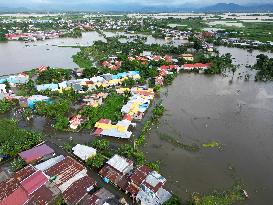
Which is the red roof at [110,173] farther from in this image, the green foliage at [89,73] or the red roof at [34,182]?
the green foliage at [89,73]

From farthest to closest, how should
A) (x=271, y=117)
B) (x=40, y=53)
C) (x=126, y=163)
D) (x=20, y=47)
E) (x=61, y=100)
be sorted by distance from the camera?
(x=20, y=47)
(x=40, y=53)
(x=61, y=100)
(x=271, y=117)
(x=126, y=163)

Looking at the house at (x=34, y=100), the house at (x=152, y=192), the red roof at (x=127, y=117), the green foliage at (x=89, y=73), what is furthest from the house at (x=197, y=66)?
the house at (x=152, y=192)

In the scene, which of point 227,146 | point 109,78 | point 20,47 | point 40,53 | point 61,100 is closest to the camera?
point 227,146

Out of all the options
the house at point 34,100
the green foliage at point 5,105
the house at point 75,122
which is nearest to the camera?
the house at point 75,122

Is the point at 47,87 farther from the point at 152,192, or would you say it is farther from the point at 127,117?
the point at 152,192

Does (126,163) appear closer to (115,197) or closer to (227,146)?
(115,197)

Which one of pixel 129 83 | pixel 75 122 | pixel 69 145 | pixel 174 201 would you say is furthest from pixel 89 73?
pixel 174 201

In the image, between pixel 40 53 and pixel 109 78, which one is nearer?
pixel 109 78

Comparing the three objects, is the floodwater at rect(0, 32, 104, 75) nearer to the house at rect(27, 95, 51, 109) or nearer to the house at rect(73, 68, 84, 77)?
the house at rect(73, 68, 84, 77)

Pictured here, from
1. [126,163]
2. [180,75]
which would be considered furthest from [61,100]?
[180,75]
